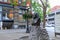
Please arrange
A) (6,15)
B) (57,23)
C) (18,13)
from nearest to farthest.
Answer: (57,23) → (6,15) → (18,13)

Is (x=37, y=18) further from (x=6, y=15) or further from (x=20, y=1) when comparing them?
(x=20, y=1)

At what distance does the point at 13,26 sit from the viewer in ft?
121

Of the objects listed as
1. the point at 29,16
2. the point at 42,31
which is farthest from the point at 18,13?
the point at 42,31

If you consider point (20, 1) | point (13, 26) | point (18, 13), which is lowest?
point (13, 26)

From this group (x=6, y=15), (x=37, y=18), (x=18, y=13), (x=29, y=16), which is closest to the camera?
(x=37, y=18)

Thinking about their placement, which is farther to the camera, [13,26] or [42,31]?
[13,26]

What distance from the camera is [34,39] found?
12.0 m

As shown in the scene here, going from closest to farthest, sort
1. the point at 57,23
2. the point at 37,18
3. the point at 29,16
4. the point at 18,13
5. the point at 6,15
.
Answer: the point at 37,18 < the point at 57,23 < the point at 29,16 < the point at 6,15 < the point at 18,13

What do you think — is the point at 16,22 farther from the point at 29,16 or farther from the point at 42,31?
the point at 42,31

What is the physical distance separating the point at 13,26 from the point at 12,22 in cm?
90

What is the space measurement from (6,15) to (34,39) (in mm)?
23845

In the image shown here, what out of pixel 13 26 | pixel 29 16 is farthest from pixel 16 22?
pixel 29 16

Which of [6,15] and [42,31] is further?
[6,15]

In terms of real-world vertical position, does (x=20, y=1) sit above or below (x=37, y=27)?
above
